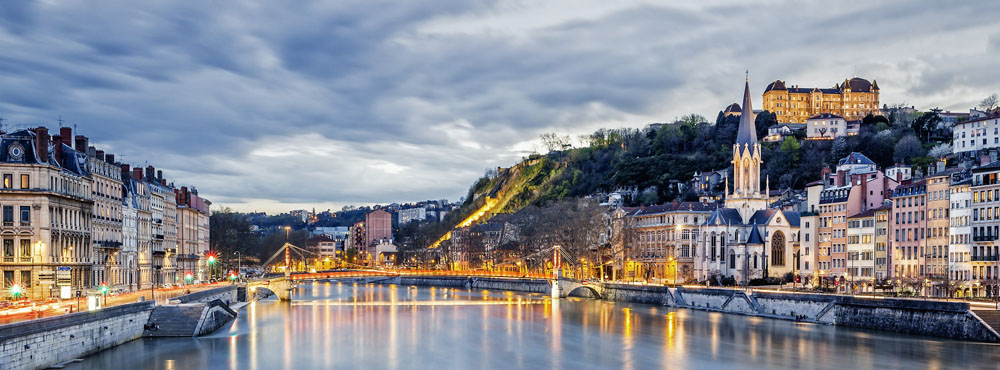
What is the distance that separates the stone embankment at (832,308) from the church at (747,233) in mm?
10739

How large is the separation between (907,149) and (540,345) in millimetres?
65723

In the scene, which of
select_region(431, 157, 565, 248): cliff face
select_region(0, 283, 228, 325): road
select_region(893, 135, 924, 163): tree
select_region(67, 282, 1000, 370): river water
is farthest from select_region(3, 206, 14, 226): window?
select_region(431, 157, 565, 248): cliff face

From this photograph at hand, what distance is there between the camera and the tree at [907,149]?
97.7 meters

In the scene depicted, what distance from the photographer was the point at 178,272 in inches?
3063

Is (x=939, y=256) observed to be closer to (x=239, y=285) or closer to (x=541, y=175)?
(x=239, y=285)

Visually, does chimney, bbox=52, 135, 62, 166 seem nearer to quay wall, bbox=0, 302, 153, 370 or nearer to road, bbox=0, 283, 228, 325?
road, bbox=0, 283, 228, 325

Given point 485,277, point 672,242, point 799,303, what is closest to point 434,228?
point 485,277

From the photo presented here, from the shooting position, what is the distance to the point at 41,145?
143 ft

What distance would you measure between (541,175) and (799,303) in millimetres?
113585

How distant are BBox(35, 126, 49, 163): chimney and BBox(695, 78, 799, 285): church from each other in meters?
52.9

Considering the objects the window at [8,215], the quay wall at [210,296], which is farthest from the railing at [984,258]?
the window at [8,215]

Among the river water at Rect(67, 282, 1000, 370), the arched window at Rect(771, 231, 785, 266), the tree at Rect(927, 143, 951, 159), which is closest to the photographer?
the river water at Rect(67, 282, 1000, 370)

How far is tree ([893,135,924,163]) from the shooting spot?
97688 mm

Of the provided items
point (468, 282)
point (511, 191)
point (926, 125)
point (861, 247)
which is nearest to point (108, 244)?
point (861, 247)
